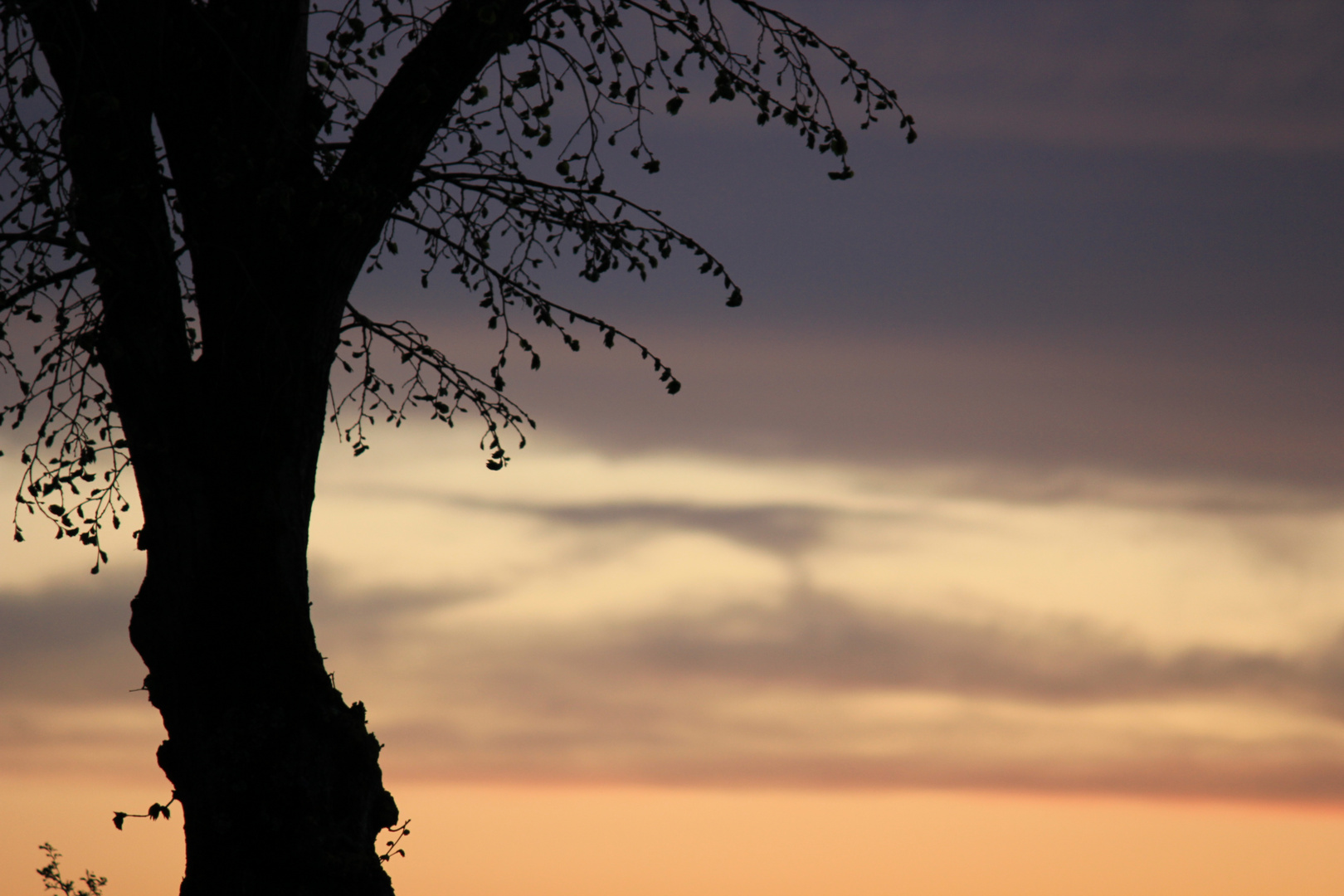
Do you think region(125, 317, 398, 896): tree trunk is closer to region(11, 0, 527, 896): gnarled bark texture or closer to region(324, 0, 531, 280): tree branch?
region(11, 0, 527, 896): gnarled bark texture

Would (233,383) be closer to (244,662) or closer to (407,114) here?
(244,662)

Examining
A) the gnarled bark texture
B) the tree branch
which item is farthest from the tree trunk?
the tree branch

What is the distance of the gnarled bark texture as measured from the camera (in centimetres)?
876

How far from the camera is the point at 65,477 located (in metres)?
10.7

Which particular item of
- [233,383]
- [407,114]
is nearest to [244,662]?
[233,383]

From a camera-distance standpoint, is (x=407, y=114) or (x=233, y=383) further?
(x=407, y=114)

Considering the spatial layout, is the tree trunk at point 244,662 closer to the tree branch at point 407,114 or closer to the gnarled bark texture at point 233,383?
the gnarled bark texture at point 233,383

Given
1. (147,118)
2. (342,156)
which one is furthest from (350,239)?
(147,118)

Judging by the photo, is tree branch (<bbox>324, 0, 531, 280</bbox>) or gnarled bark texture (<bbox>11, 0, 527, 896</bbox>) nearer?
gnarled bark texture (<bbox>11, 0, 527, 896</bbox>)

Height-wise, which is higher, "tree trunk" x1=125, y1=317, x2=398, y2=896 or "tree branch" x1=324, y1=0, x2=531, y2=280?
"tree branch" x1=324, y1=0, x2=531, y2=280

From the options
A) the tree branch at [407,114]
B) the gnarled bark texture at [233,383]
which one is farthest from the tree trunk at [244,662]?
the tree branch at [407,114]

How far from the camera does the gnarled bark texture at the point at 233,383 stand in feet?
28.7

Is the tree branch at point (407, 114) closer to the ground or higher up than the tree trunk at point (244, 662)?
higher up

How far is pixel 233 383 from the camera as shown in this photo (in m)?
9.02
